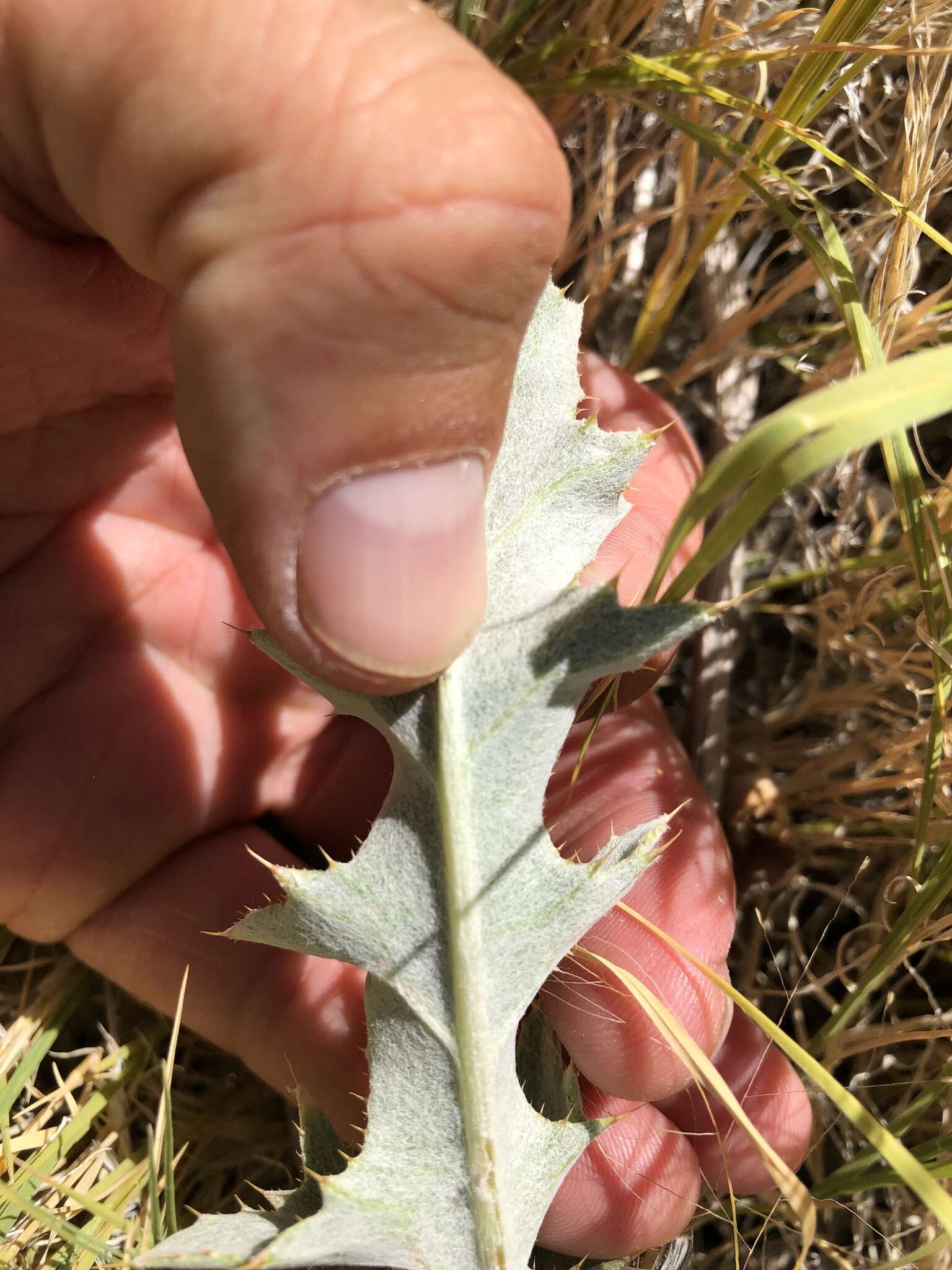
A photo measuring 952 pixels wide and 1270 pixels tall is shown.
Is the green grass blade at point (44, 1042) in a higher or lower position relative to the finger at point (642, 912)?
lower

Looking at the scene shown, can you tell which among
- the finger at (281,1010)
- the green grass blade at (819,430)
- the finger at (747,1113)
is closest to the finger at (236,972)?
the finger at (281,1010)

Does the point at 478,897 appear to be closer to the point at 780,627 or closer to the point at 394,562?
the point at 394,562

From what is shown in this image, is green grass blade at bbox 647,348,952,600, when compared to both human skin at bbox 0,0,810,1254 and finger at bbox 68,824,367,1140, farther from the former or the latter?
finger at bbox 68,824,367,1140

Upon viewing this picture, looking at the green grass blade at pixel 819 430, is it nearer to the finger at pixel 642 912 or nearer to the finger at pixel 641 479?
the finger at pixel 642 912

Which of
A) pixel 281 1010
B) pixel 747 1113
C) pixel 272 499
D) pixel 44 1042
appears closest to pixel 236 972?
pixel 281 1010

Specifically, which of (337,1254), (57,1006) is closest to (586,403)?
(337,1254)

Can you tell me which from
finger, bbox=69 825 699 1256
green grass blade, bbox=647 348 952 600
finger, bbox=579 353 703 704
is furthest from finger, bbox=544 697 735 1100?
green grass blade, bbox=647 348 952 600

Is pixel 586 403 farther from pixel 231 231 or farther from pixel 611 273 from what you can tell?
pixel 231 231
